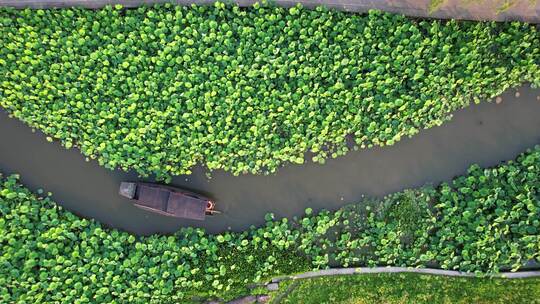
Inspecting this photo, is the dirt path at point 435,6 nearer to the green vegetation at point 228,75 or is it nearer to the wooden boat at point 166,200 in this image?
the green vegetation at point 228,75

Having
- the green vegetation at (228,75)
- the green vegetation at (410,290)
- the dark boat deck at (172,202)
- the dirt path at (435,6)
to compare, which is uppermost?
the dirt path at (435,6)

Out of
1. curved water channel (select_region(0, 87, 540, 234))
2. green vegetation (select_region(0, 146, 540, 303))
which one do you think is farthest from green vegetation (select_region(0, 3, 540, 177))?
green vegetation (select_region(0, 146, 540, 303))

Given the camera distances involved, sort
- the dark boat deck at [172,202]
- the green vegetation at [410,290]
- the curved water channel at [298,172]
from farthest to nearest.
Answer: the curved water channel at [298,172], the green vegetation at [410,290], the dark boat deck at [172,202]

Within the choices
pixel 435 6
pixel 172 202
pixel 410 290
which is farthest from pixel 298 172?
pixel 435 6

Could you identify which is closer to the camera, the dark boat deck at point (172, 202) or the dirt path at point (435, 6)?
the dark boat deck at point (172, 202)

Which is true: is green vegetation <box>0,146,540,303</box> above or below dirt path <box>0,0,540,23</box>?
below

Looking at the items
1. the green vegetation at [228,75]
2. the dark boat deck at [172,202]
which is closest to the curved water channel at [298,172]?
the green vegetation at [228,75]

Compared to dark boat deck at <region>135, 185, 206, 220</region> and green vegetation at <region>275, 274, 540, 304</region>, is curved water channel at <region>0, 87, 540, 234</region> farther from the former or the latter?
green vegetation at <region>275, 274, 540, 304</region>
